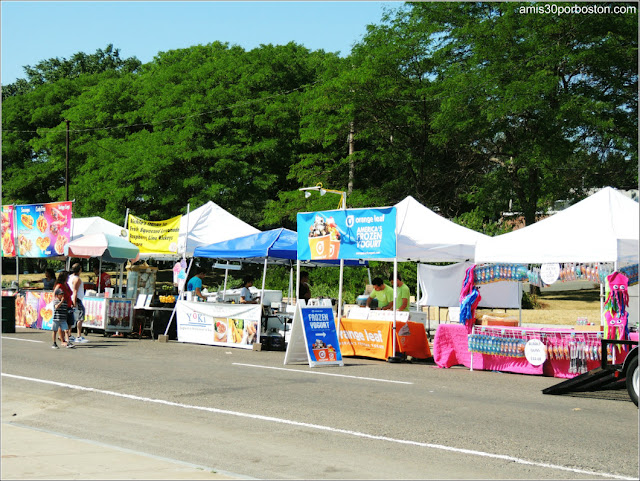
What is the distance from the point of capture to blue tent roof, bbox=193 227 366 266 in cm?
2084

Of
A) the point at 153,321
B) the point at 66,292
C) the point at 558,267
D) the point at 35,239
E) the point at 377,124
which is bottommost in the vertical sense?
the point at 153,321

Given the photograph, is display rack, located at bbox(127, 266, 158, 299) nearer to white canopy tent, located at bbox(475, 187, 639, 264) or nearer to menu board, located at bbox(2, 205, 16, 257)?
menu board, located at bbox(2, 205, 16, 257)

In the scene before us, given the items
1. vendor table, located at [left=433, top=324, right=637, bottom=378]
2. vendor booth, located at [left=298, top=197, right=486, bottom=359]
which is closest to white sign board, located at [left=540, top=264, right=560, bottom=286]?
vendor table, located at [left=433, top=324, right=637, bottom=378]

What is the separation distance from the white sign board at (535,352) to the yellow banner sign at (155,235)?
1168 cm

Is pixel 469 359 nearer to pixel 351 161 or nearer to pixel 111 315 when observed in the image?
pixel 111 315

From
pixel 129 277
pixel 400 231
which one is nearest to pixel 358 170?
pixel 129 277

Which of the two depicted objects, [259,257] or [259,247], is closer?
[259,247]

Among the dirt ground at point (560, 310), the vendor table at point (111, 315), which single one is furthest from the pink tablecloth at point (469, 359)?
the vendor table at point (111, 315)

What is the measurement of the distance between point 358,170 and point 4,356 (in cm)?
3108

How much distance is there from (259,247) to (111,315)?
534 cm

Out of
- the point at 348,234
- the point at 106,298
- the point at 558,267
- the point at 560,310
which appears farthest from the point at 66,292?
the point at 560,310

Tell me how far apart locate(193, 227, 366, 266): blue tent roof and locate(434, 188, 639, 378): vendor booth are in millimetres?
5994

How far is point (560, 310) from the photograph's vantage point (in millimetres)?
33750

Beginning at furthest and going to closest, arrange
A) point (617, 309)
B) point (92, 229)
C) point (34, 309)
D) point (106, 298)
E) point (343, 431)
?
point (92, 229) < point (34, 309) < point (106, 298) < point (617, 309) < point (343, 431)
